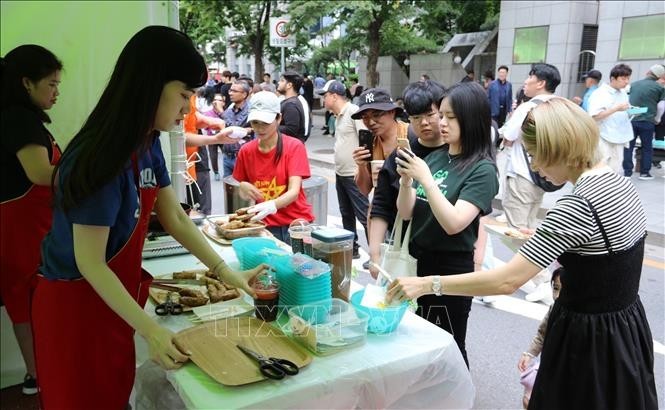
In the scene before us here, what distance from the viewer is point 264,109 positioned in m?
2.96

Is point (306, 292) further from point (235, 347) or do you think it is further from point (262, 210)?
point (262, 210)

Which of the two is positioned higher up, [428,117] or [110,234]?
[428,117]

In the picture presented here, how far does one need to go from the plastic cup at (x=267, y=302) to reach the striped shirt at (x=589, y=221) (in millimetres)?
860

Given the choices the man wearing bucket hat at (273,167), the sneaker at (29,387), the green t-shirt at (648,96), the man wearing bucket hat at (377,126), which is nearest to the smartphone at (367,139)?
the man wearing bucket hat at (377,126)

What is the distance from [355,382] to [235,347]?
383 millimetres

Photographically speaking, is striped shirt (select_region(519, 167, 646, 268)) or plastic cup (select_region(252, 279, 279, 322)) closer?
striped shirt (select_region(519, 167, 646, 268))

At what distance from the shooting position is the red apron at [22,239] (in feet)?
8.00

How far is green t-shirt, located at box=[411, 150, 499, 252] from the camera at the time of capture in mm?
2135

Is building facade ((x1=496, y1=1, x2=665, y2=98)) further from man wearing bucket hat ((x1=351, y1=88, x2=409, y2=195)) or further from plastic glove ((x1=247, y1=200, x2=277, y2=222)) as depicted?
plastic glove ((x1=247, y1=200, x2=277, y2=222))

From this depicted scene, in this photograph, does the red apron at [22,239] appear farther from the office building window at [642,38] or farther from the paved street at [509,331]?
the office building window at [642,38]

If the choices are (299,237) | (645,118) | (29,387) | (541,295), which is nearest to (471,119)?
(299,237)

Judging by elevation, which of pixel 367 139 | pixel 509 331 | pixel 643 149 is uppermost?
pixel 367 139

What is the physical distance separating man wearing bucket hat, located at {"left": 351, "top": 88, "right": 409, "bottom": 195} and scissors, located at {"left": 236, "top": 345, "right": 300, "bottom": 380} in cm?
177

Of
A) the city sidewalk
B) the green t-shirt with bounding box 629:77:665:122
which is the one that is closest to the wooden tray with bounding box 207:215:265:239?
the city sidewalk
